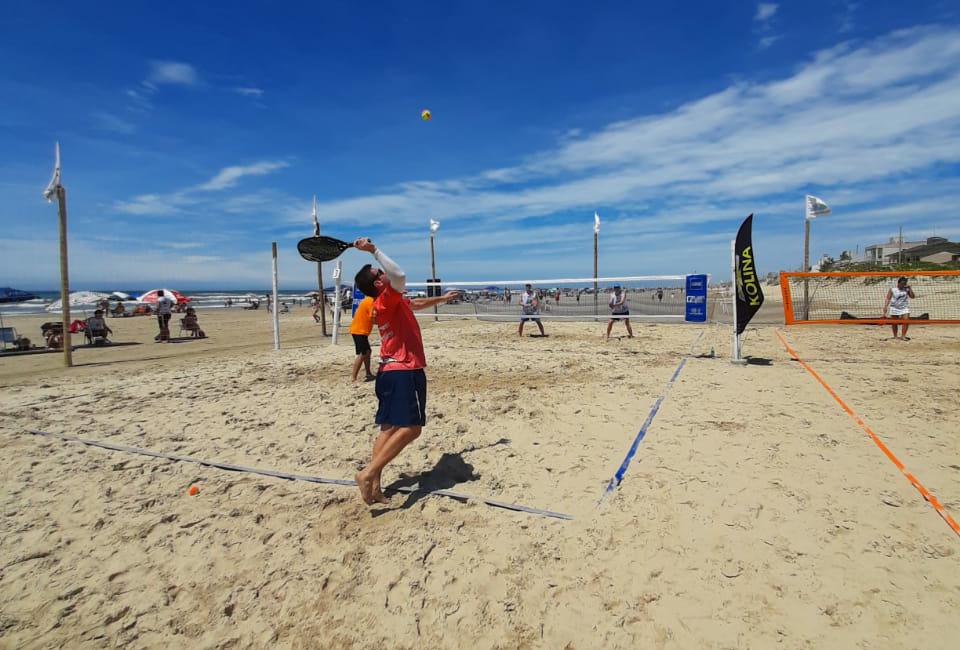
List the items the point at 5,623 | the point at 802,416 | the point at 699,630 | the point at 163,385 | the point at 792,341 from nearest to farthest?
the point at 699,630
the point at 5,623
the point at 802,416
the point at 163,385
the point at 792,341

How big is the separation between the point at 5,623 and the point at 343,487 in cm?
193

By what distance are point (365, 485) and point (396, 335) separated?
108 centimetres

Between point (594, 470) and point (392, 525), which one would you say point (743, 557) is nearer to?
point (594, 470)

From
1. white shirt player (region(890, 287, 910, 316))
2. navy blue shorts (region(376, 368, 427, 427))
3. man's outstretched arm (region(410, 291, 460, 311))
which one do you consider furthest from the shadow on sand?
white shirt player (region(890, 287, 910, 316))

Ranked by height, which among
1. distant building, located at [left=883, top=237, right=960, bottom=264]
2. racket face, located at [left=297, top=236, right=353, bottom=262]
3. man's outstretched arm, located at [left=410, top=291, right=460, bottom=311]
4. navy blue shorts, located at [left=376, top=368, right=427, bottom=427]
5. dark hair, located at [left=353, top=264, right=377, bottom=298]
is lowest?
navy blue shorts, located at [left=376, top=368, right=427, bottom=427]

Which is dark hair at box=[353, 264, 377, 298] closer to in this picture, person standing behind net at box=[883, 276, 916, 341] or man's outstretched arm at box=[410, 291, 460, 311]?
man's outstretched arm at box=[410, 291, 460, 311]

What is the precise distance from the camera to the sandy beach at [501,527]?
2.32 metres

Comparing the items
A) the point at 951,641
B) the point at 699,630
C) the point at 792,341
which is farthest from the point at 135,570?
the point at 792,341

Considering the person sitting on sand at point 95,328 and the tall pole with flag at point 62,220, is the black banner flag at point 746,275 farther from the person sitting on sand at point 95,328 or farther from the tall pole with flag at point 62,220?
the person sitting on sand at point 95,328

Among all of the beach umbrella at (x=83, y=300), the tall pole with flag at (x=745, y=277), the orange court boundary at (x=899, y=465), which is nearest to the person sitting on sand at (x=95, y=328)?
the tall pole with flag at (x=745, y=277)

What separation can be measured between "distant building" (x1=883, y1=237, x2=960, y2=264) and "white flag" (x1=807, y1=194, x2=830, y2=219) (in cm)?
4141

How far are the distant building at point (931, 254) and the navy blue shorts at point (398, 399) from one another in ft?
183

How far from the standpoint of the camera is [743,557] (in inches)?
105

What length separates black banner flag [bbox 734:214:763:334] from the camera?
25.1ft
